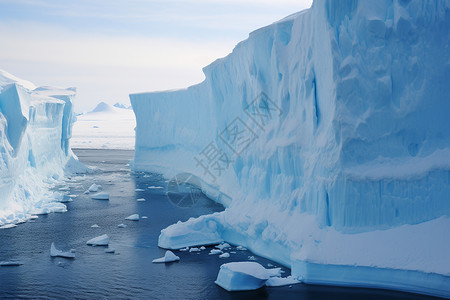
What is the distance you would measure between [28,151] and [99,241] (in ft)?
27.0

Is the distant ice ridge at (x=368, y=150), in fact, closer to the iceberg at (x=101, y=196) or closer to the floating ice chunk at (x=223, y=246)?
the floating ice chunk at (x=223, y=246)

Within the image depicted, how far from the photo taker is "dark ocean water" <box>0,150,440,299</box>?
26.9 ft

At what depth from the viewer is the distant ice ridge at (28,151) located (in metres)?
14.5

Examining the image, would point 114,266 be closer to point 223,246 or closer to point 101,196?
point 223,246

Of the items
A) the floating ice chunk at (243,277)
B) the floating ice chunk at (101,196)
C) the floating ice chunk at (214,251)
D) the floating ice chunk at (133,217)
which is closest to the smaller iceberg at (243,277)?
the floating ice chunk at (243,277)

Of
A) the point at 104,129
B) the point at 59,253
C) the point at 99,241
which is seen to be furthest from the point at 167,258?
the point at 104,129

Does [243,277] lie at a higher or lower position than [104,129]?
lower

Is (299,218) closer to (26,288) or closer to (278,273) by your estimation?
(278,273)

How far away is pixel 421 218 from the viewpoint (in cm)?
848

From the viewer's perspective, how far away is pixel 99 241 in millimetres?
11547

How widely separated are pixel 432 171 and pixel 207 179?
1191 centimetres

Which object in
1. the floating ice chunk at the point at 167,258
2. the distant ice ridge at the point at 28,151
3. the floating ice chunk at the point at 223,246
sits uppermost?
the distant ice ridge at the point at 28,151

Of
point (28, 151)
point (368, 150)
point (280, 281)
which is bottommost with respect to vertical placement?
point (280, 281)

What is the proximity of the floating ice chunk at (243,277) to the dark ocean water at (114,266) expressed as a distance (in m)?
0.14
